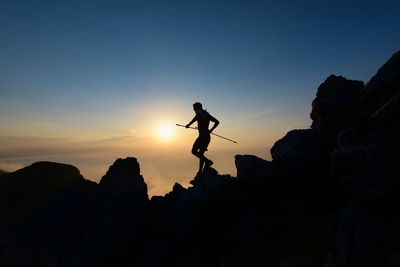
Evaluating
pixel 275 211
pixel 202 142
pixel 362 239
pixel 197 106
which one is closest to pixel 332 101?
pixel 275 211

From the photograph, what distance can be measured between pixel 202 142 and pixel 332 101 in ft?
33.1

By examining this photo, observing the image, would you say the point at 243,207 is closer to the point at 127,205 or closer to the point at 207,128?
the point at 207,128

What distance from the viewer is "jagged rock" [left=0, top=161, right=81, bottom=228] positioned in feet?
228

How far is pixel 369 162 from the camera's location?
789cm

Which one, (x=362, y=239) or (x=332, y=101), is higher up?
(x=332, y=101)

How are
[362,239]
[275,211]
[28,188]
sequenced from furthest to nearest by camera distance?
1. [28,188]
2. [275,211]
3. [362,239]

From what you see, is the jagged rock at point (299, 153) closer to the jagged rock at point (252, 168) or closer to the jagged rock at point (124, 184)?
the jagged rock at point (252, 168)

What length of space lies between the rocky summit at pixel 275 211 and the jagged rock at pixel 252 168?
82mm

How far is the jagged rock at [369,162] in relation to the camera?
732 cm

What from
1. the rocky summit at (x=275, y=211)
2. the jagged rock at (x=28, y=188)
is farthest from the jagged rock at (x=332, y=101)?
the jagged rock at (x=28, y=188)

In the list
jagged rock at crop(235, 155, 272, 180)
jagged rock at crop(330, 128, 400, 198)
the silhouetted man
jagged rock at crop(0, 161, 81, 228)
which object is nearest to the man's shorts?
the silhouetted man

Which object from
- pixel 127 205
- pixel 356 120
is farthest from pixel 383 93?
pixel 127 205

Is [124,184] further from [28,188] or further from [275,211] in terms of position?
[28,188]

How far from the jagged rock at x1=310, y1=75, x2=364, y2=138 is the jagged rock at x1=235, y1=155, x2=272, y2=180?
4.15m
